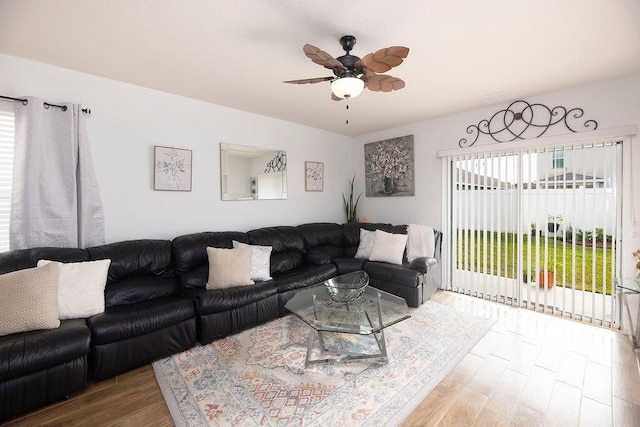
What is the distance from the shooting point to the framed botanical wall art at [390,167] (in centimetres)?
444

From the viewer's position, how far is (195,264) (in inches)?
118

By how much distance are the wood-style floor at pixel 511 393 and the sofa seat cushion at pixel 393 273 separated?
95cm

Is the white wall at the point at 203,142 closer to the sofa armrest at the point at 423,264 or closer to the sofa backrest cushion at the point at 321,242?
the sofa backrest cushion at the point at 321,242

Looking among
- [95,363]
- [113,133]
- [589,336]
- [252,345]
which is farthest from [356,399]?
[113,133]

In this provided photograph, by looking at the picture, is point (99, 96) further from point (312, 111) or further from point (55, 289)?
point (312, 111)

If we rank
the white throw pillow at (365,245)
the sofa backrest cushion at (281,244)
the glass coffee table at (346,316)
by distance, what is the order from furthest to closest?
the white throw pillow at (365,245)
the sofa backrest cushion at (281,244)
the glass coffee table at (346,316)

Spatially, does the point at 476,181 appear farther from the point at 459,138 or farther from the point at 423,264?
the point at 423,264

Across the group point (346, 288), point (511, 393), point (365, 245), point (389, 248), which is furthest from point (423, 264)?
point (511, 393)

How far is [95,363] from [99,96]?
7.93ft

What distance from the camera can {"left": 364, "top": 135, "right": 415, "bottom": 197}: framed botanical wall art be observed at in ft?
14.6

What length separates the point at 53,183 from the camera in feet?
8.03

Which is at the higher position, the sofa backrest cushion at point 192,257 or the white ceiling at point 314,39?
the white ceiling at point 314,39

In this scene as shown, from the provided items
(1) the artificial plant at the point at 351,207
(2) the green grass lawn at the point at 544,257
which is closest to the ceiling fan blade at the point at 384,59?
(2) the green grass lawn at the point at 544,257

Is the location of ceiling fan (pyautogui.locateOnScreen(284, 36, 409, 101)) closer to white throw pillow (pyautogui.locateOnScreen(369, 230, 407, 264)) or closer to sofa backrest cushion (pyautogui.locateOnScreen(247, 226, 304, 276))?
sofa backrest cushion (pyautogui.locateOnScreen(247, 226, 304, 276))
